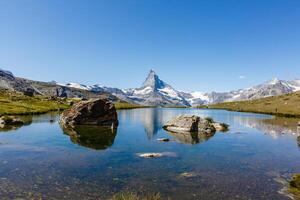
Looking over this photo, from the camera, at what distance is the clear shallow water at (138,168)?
27953 millimetres

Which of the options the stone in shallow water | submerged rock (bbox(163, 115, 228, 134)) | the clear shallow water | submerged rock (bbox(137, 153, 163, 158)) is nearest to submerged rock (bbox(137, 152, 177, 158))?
submerged rock (bbox(137, 153, 163, 158))

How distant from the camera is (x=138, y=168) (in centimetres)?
3625

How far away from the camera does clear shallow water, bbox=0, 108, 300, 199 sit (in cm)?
2795

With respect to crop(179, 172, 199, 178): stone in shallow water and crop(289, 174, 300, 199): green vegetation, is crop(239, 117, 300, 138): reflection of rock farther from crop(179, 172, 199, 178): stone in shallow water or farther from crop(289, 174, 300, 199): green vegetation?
crop(179, 172, 199, 178): stone in shallow water

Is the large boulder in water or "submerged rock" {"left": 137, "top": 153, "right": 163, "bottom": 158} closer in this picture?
"submerged rock" {"left": 137, "top": 153, "right": 163, "bottom": 158}

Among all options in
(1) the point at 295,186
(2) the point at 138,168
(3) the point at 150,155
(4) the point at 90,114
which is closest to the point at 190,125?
(4) the point at 90,114

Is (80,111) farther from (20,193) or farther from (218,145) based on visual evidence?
(20,193)

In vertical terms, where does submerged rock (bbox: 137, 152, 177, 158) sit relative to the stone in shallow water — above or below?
above

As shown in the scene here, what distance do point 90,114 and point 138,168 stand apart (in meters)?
53.5

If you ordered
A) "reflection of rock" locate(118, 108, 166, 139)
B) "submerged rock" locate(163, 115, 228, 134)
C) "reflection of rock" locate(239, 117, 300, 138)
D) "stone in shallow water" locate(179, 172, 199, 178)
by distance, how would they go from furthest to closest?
"reflection of rock" locate(118, 108, 166, 139) → "submerged rock" locate(163, 115, 228, 134) → "reflection of rock" locate(239, 117, 300, 138) → "stone in shallow water" locate(179, 172, 199, 178)

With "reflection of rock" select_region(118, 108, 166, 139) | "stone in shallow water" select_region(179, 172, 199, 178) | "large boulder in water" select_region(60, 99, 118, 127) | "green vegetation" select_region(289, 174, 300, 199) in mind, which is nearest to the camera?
"green vegetation" select_region(289, 174, 300, 199)

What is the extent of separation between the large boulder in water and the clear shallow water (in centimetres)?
2753

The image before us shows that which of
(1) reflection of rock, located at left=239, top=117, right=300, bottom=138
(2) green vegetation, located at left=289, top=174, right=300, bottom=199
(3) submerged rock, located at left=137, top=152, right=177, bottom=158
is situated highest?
(1) reflection of rock, located at left=239, top=117, right=300, bottom=138

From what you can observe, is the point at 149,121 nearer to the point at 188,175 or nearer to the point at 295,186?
the point at 188,175
